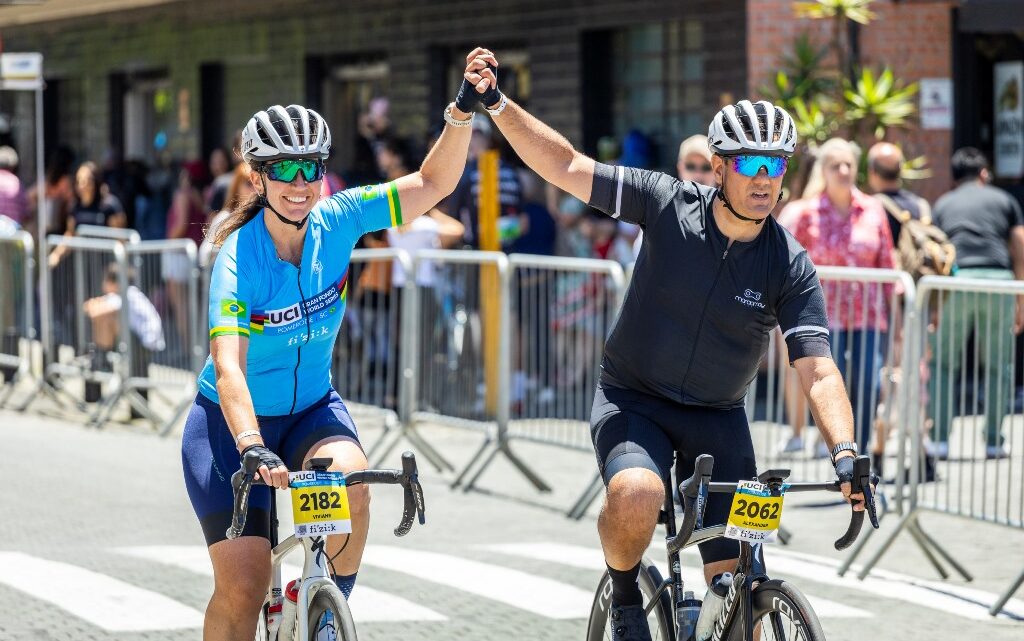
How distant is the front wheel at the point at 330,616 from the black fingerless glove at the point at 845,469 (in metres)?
1.34

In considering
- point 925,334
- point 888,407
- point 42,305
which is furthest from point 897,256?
point 42,305

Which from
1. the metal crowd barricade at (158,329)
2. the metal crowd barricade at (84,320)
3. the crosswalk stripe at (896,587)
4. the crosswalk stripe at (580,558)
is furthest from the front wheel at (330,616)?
the metal crowd barricade at (84,320)

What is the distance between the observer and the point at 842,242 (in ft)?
34.0

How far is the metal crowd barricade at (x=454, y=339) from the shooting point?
449 inches

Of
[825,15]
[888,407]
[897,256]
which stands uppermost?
[825,15]

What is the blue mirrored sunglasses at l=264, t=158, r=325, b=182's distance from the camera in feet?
16.9

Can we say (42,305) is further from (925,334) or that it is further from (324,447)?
(324,447)

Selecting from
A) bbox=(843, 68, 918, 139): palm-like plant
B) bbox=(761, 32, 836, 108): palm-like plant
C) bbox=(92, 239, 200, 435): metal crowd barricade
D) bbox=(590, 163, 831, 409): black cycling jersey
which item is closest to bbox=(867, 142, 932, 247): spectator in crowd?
bbox=(843, 68, 918, 139): palm-like plant

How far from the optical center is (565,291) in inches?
413

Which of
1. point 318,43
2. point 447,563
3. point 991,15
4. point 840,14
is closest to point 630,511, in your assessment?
point 447,563

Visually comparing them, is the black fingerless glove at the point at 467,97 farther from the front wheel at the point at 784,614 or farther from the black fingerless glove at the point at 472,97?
the front wheel at the point at 784,614

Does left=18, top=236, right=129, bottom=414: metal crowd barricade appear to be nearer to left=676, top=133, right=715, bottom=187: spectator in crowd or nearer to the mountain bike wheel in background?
left=676, top=133, right=715, bottom=187: spectator in crowd

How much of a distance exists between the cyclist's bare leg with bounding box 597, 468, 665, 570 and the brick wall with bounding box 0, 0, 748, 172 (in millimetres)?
9692

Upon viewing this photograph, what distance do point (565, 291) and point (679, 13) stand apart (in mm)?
5485
